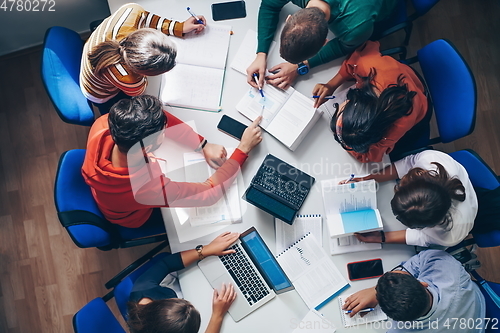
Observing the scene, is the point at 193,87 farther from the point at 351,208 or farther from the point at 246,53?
the point at 351,208

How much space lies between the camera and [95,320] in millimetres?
1498

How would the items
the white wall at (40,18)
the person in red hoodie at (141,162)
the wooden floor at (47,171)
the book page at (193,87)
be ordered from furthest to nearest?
the wooden floor at (47,171) → the white wall at (40,18) → the book page at (193,87) → the person in red hoodie at (141,162)

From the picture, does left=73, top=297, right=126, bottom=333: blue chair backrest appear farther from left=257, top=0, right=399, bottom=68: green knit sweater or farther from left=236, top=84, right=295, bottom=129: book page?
left=257, top=0, right=399, bottom=68: green knit sweater

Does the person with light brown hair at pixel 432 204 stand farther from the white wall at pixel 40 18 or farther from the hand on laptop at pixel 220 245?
the white wall at pixel 40 18

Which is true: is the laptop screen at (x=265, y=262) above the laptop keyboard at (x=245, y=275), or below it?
above

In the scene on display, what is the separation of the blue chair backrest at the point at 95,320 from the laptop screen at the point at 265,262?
0.66 m

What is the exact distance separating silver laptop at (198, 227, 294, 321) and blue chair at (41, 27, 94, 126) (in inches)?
32.5

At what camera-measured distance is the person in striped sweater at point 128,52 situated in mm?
1397

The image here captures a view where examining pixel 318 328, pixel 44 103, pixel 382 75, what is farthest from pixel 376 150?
pixel 44 103

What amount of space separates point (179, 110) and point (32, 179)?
A: 4.29ft

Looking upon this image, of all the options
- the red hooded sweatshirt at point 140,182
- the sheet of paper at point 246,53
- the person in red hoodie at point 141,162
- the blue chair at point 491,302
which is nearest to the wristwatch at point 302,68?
the sheet of paper at point 246,53

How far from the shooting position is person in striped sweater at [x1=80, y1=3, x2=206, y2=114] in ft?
4.58

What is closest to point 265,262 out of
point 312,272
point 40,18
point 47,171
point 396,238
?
point 312,272

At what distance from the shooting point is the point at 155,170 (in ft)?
4.78
